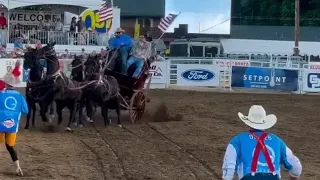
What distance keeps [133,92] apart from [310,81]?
46.9ft

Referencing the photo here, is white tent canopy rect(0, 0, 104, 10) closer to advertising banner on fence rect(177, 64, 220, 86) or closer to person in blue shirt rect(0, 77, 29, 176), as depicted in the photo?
advertising banner on fence rect(177, 64, 220, 86)

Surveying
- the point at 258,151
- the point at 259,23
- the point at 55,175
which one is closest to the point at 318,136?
the point at 55,175

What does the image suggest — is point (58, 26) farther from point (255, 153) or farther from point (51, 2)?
point (255, 153)

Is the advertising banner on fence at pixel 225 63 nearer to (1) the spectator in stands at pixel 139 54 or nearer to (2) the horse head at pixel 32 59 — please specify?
(1) the spectator in stands at pixel 139 54

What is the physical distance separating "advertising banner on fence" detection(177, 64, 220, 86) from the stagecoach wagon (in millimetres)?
12996

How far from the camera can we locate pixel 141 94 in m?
19.0

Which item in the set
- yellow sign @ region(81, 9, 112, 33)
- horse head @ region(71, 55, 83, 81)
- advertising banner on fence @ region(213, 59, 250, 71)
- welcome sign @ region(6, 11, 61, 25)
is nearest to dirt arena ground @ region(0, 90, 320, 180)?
horse head @ region(71, 55, 83, 81)

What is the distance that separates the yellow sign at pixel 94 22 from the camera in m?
37.8

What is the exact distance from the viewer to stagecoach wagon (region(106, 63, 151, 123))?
61.2 ft

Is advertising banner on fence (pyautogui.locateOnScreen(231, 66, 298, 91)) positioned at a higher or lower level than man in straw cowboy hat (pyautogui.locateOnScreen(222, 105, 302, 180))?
lower

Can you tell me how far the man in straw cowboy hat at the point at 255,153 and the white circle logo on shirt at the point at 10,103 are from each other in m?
5.24

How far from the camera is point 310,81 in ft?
103

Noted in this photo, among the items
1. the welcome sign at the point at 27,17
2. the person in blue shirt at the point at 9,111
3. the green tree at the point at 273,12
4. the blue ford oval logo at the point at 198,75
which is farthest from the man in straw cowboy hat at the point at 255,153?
the green tree at the point at 273,12

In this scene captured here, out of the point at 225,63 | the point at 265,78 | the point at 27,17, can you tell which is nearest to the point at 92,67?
the point at 225,63
